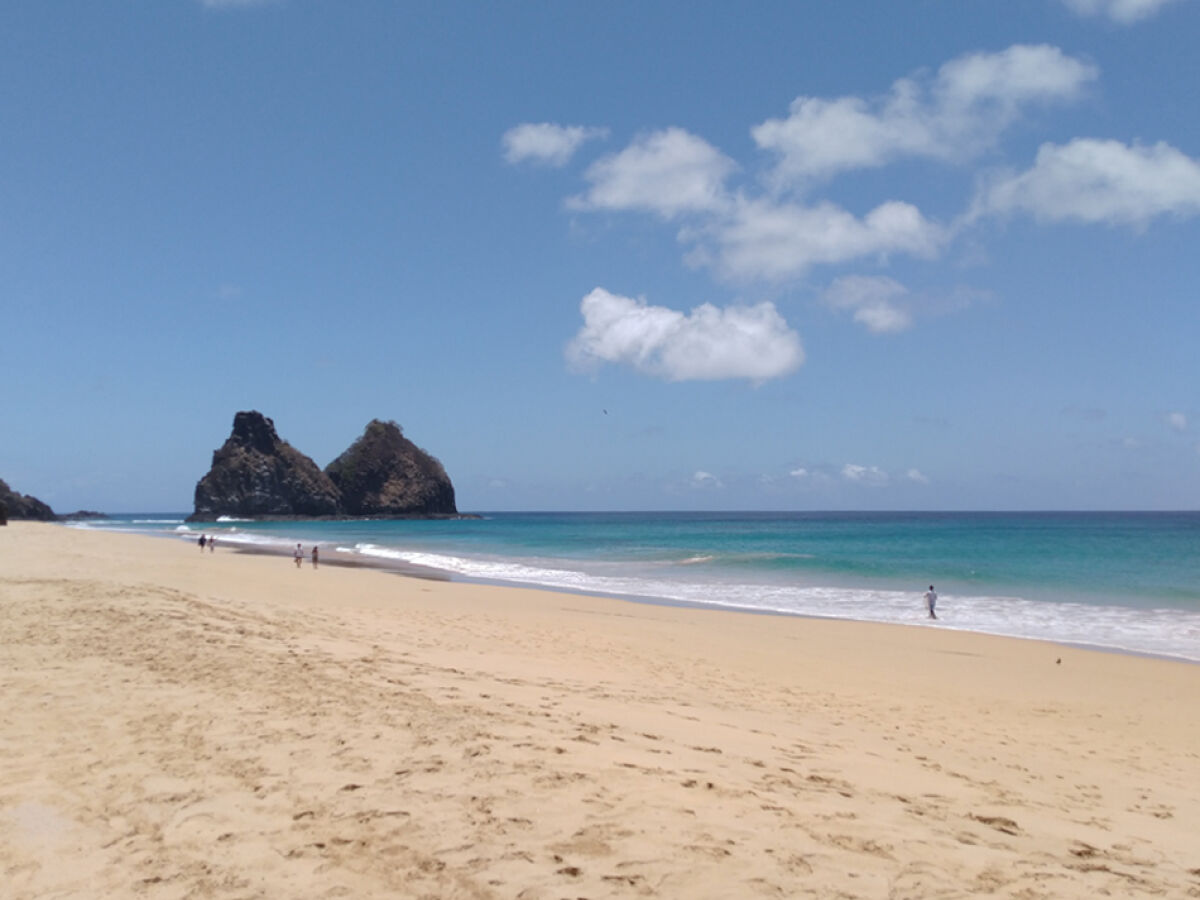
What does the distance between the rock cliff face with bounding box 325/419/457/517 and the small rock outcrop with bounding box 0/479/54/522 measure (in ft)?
132

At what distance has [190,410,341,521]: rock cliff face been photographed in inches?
4616

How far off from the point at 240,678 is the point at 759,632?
11.4m

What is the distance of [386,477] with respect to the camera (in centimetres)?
13525

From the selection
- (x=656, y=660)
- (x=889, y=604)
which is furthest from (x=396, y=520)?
(x=656, y=660)

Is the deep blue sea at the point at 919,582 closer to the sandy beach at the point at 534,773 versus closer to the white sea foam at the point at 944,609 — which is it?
the white sea foam at the point at 944,609

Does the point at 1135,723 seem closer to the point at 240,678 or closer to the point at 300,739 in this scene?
the point at 300,739

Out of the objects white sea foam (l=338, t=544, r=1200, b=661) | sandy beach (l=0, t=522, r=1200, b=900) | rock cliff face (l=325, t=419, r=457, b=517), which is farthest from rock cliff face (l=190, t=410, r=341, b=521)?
sandy beach (l=0, t=522, r=1200, b=900)

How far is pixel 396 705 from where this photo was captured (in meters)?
6.74

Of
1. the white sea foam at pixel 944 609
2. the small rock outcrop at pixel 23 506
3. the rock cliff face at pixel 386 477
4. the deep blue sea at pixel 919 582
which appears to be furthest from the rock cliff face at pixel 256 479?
the white sea foam at pixel 944 609

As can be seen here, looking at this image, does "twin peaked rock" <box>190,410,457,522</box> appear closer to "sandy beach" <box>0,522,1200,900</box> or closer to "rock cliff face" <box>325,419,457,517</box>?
"rock cliff face" <box>325,419,457,517</box>

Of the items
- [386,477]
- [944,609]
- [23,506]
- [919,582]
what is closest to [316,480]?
[386,477]

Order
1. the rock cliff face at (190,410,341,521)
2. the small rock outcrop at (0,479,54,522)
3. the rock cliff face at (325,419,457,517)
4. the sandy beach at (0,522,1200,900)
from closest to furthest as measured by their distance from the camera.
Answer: the sandy beach at (0,522,1200,900) < the small rock outcrop at (0,479,54,522) < the rock cliff face at (190,410,341,521) < the rock cliff face at (325,419,457,517)

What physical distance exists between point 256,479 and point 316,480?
→ 1000 cm

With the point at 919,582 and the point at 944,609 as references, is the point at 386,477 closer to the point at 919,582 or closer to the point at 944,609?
the point at 919,582
